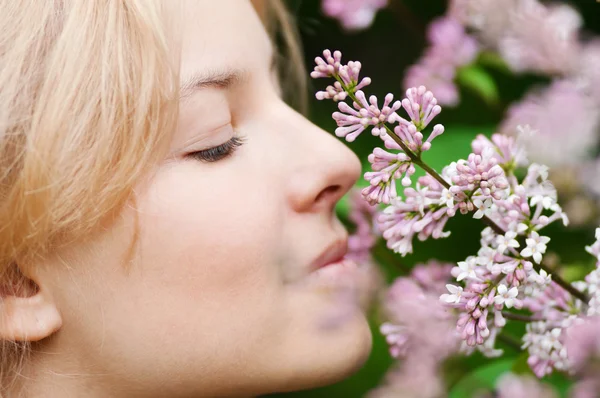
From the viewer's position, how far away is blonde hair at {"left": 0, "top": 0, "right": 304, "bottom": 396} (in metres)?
0.78

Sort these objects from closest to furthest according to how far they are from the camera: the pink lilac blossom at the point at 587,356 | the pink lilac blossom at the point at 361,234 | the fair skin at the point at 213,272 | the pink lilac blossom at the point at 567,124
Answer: the pink lilac blossom at the point at 587,356 → the pink lilac blossom at the point at 567,124 → the fair skin at the point at 213,272 → the pink lilac blossom at the point at 361,234

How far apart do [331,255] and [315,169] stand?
0.10 m

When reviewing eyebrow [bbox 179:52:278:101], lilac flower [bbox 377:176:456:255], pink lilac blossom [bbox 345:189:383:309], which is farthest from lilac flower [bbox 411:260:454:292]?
eyebrow [bbox 179:52:278:101]

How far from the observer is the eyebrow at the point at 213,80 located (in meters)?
0.82

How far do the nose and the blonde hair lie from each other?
0.49 feet

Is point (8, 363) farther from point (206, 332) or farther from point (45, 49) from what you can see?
point (45, 49)

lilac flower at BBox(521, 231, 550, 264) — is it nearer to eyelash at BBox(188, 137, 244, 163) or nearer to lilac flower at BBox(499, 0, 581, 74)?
lilac flower at BBox(499, 0, 581, 74)

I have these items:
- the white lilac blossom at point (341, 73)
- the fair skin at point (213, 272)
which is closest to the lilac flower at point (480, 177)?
the white lilac blossom at point (341, 73)

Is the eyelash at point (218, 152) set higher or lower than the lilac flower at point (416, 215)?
lower

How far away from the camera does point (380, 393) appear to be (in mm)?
720

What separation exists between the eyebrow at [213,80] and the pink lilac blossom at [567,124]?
1.16ft

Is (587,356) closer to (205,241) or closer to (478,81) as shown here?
(205,241)

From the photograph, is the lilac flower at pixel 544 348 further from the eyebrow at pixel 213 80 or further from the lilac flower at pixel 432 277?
the eyebrow at pixel 213 80

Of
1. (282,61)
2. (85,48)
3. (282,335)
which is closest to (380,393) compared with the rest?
(282,335)
